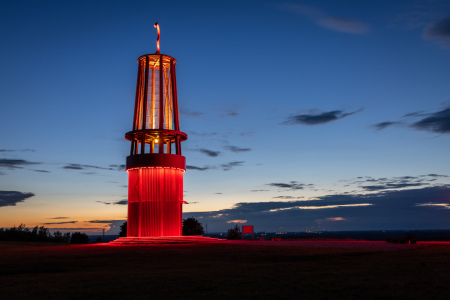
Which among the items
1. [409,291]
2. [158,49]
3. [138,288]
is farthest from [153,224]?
[409,291]

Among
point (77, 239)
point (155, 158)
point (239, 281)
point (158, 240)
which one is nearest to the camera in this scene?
point (239, 281)

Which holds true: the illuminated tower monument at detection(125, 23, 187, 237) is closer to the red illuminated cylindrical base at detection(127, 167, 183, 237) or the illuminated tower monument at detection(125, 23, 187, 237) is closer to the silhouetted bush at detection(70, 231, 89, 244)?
the red illuminated cylindrical base at detection(127, 167, 183, 237)

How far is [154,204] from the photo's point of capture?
32969 mm

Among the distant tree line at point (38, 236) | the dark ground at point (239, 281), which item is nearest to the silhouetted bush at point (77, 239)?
the distant tree line at point (38, 236)

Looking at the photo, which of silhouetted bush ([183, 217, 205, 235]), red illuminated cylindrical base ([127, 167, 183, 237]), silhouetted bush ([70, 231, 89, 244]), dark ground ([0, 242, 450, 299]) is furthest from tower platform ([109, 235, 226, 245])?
silhouetted bush ([183, 217, 205, 235])

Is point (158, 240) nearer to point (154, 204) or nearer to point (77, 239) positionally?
point (154, 204)

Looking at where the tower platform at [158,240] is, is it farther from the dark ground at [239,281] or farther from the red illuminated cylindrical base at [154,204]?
the dark ground at [239,281]

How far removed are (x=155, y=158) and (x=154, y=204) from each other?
3371mm

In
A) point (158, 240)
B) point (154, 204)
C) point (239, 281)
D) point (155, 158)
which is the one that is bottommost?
point (239, 281)

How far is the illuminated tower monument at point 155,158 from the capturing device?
3294cm

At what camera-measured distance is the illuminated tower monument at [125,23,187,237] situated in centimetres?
3294

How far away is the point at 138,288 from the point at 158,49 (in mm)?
29336

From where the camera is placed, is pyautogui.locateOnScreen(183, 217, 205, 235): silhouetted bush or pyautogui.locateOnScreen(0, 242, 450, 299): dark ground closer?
pyautogui.locateOnScreen(0, 242, 450, 299): dark ground

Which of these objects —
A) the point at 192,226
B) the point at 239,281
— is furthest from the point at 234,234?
the point at 239,281
